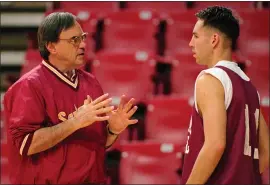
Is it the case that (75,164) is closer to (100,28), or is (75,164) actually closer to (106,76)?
(106,76)

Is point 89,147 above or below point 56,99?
below

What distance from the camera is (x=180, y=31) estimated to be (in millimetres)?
4383

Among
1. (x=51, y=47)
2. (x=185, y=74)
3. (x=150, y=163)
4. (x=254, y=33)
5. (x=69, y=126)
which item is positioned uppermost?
(x=51, y=47)

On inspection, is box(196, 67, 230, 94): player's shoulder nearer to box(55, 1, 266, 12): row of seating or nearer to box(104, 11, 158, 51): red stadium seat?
box(104, 11, 158, 51): red stadium seat

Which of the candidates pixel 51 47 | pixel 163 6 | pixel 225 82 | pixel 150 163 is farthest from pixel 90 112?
pixel 163 6

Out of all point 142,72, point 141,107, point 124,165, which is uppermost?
point 142,72

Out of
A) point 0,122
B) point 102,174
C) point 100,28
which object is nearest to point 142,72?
point 100,28

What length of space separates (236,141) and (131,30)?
2603 millimetres

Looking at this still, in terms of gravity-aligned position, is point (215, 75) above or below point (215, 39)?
below

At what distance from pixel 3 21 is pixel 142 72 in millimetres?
1983

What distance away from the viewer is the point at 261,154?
2.15 m

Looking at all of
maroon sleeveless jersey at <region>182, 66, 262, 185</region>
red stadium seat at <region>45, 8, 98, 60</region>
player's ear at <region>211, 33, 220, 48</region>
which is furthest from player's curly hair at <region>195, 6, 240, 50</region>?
red stadium seat at <region>45, 8, 98, 60</region>

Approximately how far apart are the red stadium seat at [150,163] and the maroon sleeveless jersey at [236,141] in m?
1.35

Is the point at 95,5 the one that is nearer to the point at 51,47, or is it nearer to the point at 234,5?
the point at 234,5
